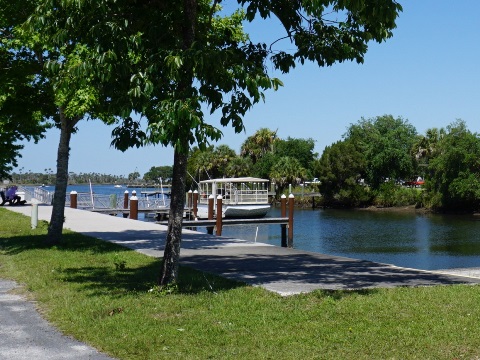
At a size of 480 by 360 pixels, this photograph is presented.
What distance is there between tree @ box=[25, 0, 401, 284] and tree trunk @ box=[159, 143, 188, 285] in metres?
0.01

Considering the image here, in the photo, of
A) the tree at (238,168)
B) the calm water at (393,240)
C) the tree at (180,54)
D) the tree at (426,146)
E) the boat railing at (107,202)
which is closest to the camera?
the tree at (180,54)

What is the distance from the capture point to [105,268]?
13.2m

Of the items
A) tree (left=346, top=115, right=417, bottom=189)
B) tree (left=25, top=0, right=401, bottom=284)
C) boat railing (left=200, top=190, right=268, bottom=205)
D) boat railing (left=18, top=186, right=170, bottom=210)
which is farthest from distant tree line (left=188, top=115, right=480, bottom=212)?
tree (left=25, top=0, right=401, bottom=284)

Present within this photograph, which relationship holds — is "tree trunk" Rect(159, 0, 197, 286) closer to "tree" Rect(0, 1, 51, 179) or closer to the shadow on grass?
the shadow on grass

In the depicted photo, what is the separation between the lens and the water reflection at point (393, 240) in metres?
29.6

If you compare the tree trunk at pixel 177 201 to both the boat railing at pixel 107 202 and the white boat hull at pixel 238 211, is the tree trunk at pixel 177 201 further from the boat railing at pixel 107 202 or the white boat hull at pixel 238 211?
the white boat hull at pixel 238 211

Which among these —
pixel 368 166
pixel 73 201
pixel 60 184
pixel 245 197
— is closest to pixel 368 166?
pixel 368 166

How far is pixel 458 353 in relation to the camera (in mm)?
6582

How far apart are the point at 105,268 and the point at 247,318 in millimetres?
5692

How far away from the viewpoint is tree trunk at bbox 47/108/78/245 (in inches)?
675

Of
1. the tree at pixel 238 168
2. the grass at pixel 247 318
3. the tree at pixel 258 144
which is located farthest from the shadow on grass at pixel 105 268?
the tree at pixel 258 144

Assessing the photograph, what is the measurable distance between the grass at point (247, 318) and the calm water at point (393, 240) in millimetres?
17100

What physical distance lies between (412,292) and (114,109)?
5.21 metres

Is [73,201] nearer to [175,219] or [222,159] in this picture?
[175,219]
